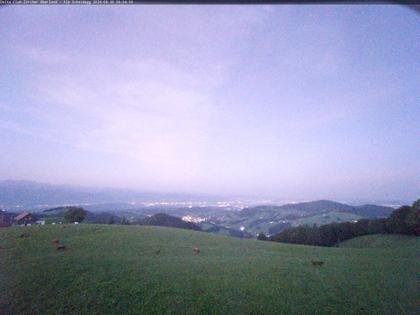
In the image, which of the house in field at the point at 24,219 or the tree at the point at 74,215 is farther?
the house in field at the point at 24,219

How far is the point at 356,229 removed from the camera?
101 ft

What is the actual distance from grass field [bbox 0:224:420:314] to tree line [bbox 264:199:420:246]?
66.6 feet

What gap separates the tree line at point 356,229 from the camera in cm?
2478

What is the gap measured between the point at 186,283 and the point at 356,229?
33.8 meters

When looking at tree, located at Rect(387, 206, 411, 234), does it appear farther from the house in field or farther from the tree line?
the house in field

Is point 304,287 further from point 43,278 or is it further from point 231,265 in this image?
point 43,278

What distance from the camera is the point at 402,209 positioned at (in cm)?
2750

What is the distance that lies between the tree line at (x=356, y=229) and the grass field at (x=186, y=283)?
2030cm

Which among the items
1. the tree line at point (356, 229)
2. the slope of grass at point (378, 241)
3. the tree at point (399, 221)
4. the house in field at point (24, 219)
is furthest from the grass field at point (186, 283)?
the house in field at point (24, 219)

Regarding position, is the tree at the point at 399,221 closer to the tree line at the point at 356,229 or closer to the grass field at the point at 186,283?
the tree line at the point at 356,229

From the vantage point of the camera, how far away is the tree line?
2478 centimetres

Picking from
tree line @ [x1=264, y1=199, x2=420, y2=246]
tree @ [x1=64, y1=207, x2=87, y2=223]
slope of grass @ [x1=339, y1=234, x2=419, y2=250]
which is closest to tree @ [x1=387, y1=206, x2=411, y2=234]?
tree line @ [x1=264, y1=199, x2=420, y2=246]

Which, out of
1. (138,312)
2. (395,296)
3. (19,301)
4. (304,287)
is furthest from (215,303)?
(395,296)

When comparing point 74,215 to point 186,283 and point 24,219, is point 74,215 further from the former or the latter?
point 186,283
